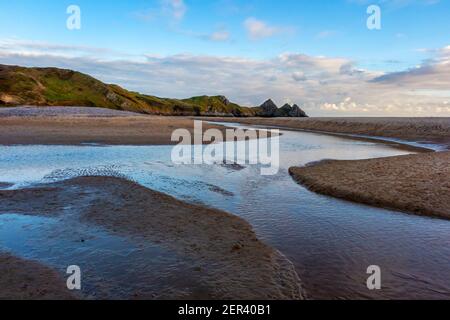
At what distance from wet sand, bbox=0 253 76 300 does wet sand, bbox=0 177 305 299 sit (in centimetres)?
195

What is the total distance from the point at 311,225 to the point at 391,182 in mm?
7128

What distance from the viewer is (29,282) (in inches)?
251

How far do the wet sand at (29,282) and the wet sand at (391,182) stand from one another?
38.4 feet

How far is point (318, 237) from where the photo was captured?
32.7 ft

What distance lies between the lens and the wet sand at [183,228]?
6840mm

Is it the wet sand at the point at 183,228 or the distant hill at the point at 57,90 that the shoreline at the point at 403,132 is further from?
the distant hill at the point at 57,90

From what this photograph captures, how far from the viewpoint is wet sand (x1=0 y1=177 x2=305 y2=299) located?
6.84 meters

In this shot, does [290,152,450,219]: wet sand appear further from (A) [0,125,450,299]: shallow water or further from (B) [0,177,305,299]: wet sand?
(B) [0,177,305,299]: wet sand

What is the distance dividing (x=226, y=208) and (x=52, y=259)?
6363 mm

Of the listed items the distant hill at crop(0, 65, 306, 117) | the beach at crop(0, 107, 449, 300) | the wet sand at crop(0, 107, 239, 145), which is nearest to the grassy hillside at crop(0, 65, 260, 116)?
the distant hill at crop(0, 65, 306, 117)

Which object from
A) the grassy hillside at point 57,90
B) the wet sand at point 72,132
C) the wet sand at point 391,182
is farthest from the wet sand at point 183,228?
the grassy hillside at point 57,90

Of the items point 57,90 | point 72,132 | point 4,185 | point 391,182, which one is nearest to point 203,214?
point 4,185

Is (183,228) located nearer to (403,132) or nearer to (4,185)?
(4,185)
